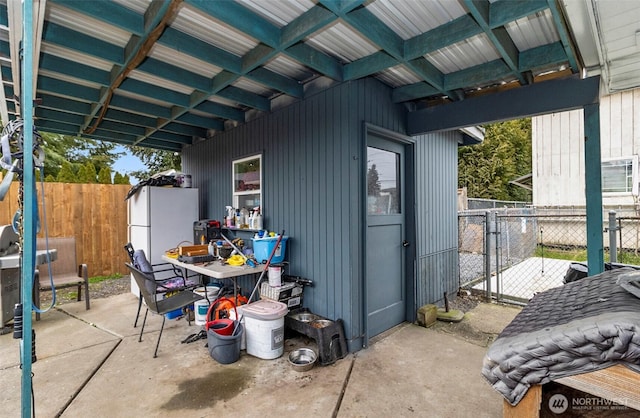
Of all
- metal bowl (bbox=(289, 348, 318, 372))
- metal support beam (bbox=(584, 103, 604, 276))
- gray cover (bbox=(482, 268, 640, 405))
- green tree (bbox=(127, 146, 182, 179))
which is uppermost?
green tree (bbox=(127, 146, 182, 179))

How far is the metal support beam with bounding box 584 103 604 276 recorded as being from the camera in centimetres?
252

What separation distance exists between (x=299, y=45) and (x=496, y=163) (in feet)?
48.0

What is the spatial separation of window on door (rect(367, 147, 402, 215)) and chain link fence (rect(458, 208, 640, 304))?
1757 mm

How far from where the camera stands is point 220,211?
4.93m

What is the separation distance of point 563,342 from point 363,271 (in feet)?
7.62

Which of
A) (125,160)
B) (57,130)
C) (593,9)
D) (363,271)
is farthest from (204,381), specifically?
(125,160)

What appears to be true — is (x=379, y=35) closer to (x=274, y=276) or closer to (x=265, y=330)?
(x=274, y=276)

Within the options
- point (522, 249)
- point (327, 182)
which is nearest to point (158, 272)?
point (327, 182)

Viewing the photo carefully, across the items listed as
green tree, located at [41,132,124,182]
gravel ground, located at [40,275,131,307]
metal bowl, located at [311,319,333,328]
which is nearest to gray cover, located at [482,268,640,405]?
metal bowl, located at [311,319,333,328]

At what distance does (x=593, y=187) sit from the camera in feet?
8.43

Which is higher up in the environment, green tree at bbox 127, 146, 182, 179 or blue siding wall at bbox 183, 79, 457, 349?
green tree at bbox 127, 146, 182, 179

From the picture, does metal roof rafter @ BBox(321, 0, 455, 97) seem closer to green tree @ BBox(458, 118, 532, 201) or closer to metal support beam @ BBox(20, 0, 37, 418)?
metal support beam @ BBox(20, 0, 37, 418)

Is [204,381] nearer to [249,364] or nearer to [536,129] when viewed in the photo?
[249,364]

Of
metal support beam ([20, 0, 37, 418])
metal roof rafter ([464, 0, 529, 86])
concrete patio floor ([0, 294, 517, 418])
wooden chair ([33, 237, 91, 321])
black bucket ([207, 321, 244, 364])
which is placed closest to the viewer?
metal support beam ([20, 0, 37, 418])
